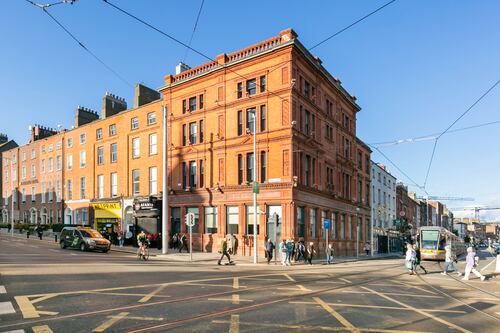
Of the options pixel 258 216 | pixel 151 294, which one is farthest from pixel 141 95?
pixel 151 294

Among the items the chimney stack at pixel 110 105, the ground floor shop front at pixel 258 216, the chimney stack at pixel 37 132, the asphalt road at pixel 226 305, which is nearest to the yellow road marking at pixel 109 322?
the asphalt road at pixel 226 305

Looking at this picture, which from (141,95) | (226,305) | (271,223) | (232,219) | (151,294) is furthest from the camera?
(141,95)

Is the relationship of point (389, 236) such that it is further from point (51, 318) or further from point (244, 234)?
point (51, 318)

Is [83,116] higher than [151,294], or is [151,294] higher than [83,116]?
[83,116]

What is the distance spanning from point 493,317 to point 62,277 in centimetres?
1351

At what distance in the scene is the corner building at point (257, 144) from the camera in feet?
102

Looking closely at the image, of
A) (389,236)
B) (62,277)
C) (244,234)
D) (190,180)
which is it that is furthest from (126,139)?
(389,236)

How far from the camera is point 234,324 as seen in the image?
27.7ft

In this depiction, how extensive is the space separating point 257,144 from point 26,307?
78.8 ft

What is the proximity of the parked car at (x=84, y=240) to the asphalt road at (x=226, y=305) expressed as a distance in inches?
538

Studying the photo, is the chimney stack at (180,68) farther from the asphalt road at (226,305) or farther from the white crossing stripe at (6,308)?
the white crossing stripe at (6,308)

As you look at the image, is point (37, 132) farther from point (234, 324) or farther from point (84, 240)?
point (234, 324)

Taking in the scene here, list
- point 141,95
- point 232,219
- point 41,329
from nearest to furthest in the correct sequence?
point 41,329 → point 232,219 → point 141,95

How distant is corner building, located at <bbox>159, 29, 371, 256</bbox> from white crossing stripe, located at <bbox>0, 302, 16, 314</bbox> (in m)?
19.9
